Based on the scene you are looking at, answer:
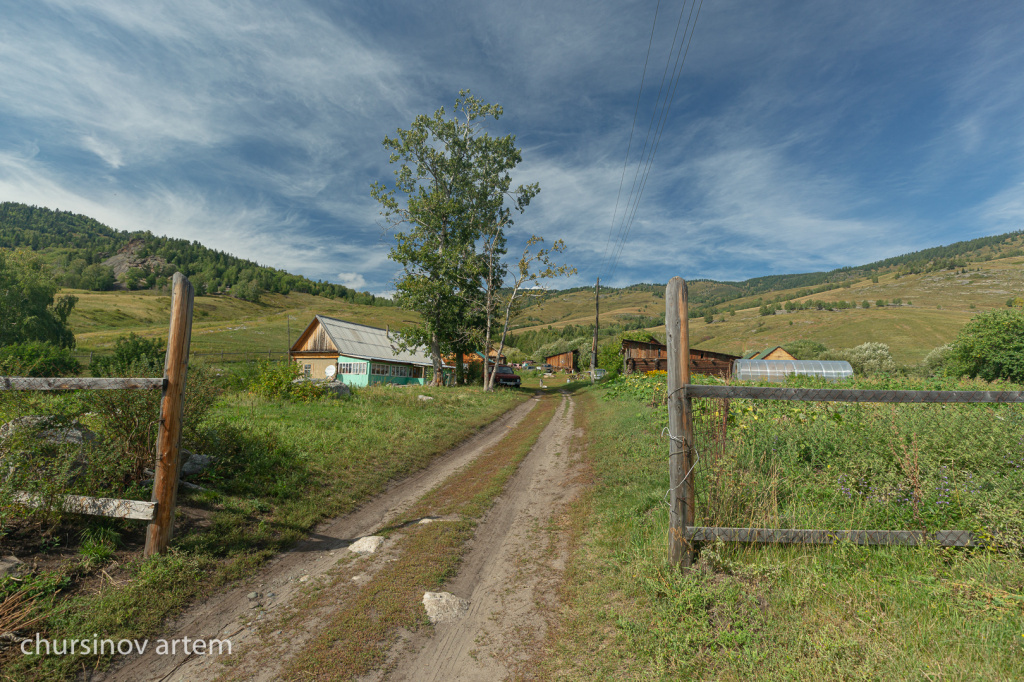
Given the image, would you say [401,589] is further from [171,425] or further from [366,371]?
[366,371]

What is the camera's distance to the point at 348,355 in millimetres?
30781

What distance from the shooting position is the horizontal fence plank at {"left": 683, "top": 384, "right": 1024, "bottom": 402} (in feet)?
13.2

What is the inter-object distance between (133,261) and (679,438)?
728ft

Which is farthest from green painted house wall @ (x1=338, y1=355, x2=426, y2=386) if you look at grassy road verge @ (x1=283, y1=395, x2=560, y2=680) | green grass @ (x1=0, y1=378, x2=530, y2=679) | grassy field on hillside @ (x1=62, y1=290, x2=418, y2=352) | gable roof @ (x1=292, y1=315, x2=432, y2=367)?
grassy road verge @ (x1=283, y1=395, x2=560, y2=680)

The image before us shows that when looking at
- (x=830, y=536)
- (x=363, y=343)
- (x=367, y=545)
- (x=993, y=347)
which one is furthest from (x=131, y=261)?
(x=993, y=347)

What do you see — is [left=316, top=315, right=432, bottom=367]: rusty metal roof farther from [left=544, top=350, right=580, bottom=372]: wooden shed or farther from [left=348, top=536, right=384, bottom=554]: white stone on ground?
[left=544, top=350, right=580, bottom=372]: wooden shed

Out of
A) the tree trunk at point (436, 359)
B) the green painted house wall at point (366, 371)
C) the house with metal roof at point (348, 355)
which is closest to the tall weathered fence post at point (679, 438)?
the tree trunk at point (436, 359)

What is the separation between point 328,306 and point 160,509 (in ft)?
483

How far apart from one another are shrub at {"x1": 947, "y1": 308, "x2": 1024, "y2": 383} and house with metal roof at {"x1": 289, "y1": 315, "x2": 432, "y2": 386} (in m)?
37.9

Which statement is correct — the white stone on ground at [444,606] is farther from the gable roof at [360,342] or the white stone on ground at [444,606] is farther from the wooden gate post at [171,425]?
the gable roof at [360,342]

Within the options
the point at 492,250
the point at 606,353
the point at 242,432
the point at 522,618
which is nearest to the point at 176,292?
the point at 242,432

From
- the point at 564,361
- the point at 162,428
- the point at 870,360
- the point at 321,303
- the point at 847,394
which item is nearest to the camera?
the point at 847,394

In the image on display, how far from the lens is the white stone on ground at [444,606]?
3881 mm

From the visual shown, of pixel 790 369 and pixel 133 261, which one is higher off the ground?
pixel 133 261
